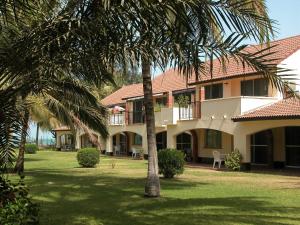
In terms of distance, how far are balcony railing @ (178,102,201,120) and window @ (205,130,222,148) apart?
→ 66.9 inches

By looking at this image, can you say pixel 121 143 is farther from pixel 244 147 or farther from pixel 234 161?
pixel 234 161

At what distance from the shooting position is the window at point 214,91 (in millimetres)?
30766

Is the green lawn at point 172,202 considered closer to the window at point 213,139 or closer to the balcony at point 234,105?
the balcony at point 234,105

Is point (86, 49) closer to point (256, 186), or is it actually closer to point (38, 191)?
point (38, 191)

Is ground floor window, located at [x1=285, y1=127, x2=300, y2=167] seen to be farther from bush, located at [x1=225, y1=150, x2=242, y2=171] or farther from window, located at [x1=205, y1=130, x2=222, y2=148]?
window, located at [x1=205, y1=130, x2=222, y2=148]

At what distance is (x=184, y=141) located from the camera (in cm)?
3791

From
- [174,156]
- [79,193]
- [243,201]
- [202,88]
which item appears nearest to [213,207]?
[243,201]

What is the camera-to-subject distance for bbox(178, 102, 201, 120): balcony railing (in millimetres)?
31766

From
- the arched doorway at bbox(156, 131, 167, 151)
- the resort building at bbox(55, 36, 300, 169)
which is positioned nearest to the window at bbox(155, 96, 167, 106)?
the resort building at bbox(55, 36, 300, 169)

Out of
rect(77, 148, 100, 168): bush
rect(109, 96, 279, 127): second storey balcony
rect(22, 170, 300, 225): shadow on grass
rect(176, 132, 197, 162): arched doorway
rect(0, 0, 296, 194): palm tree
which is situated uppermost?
rect(109, 96, 279, 127): second storey balcony

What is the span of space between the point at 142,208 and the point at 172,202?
114 cm

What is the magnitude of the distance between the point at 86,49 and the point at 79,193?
9347mm

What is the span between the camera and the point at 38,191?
1664 centimetres

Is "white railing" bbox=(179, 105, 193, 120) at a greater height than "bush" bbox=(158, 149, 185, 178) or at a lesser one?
greater
